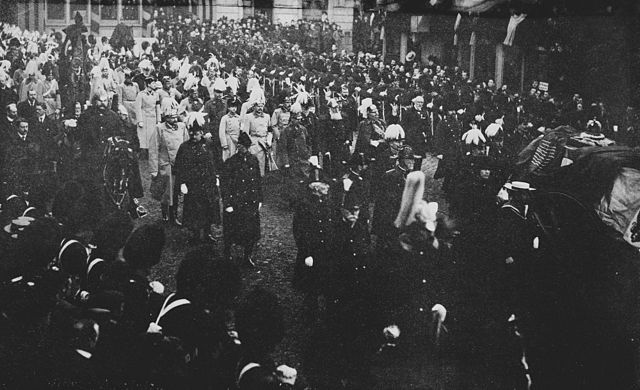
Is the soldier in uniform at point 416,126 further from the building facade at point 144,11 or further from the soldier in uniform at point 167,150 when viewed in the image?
the soldier in uniform at point 167,150

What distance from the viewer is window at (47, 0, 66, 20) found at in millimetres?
6309

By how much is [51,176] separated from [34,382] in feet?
5.41

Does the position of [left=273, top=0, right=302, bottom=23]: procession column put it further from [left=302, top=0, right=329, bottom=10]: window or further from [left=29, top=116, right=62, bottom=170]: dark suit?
[left=29, top=116, right=62, bottom=170]: dark suit

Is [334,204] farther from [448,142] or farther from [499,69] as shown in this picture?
[499,69]

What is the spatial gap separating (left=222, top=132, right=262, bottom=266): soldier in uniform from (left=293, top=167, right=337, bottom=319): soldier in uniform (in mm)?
368

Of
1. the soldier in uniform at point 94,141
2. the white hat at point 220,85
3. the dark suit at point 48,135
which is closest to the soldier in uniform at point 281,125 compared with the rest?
the white hat at point 220,85

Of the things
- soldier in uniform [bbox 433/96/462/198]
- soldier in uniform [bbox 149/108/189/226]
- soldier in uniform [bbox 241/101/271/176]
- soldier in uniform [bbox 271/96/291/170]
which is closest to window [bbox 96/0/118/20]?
soldier in uniform [bbox 149/108/189/226]

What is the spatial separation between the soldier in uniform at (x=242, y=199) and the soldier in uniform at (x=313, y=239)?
37cm

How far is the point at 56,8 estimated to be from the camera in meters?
6.32

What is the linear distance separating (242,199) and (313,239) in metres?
0.75

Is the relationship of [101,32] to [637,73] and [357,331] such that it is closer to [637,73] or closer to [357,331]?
[357,331]

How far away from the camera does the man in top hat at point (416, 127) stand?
6828mm

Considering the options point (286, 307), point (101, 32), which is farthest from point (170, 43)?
point (286, 307)

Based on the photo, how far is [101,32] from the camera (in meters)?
6.75
